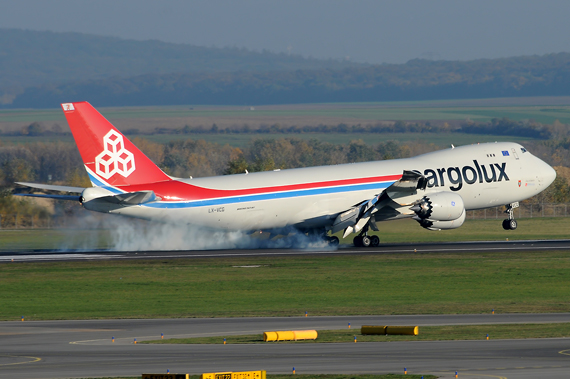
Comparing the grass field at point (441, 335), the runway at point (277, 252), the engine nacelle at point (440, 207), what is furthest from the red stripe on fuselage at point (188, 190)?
the grass field at point (441, 335)

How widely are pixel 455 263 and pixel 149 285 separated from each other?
1700cm

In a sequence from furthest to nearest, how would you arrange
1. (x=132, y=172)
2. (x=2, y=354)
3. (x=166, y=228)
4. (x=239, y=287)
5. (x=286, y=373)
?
(x=166, y=228) < (x=132, y=172) < (x=239, y=287) < (x=2, y=354) < (x=286, y=373)

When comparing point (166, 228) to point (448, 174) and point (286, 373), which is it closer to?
point (448, 174)

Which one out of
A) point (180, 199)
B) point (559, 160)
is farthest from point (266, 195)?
point (559, 160)

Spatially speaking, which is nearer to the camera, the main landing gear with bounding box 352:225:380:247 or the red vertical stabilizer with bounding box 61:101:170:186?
the red vertical stabilizer with bounding box 61:101:170:186

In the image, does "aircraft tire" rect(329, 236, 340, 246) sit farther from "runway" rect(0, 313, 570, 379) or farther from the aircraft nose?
"runway" rect(0, 313, 570, 379)

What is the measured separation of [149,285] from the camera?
43.4 metres

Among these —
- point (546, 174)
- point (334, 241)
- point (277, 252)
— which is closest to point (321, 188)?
point (334, 241)

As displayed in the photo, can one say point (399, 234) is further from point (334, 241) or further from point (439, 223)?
point (439, 223)

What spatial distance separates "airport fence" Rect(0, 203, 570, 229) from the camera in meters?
65.2

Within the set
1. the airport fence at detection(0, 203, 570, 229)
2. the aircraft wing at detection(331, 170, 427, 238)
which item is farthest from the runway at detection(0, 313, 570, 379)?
the airport fence at detection(0, 203, 570, 229)

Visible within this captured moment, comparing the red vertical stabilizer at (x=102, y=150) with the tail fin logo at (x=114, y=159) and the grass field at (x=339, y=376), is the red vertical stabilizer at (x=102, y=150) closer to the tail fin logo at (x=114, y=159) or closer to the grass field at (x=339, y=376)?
the tail fin logo at (x=114, y=159)

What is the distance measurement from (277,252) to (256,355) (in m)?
32.5

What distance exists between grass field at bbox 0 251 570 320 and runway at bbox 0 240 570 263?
2.31m
